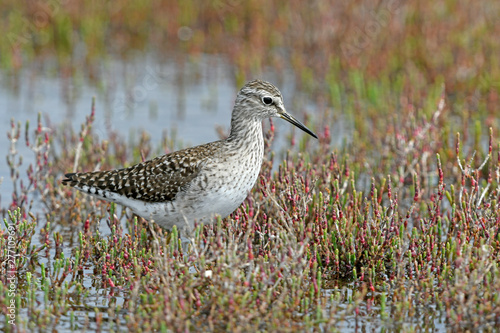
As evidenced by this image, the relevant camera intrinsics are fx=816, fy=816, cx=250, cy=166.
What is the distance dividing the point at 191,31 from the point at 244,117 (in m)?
8.37

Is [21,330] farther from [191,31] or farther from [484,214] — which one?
[191,31]

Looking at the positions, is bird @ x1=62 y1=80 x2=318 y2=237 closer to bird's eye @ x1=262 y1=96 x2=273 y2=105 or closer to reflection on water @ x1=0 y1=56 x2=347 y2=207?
bird's eye @ x1=262 y1=96 x2=273 y2=105

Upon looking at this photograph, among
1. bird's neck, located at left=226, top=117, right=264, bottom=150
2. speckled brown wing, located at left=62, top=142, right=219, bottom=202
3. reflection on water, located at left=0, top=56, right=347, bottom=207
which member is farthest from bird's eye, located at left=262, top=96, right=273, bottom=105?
reflection on water, located at left=0, top=56, right=347, bottom=207

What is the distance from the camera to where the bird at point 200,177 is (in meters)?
6.68

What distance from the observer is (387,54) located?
13000 millimetres

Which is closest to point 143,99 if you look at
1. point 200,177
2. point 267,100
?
point 267,100

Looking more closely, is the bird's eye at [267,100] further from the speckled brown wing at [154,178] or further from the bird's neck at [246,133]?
the speckled brown wing at [154,178]

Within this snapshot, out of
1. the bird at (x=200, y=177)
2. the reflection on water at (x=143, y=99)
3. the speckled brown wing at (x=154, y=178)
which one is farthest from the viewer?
the reflection on water at (x=143, y=99)

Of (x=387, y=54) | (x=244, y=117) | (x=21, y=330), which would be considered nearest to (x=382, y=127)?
(x=387, y=54)

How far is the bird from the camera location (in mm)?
6680

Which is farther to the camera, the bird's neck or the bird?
the bird's neck

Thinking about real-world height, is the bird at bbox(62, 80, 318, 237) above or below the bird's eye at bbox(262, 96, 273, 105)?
below

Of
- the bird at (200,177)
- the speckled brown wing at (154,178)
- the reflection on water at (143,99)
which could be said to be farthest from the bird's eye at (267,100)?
the reflection on water at (143,99)

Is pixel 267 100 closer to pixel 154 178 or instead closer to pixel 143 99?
pixel 154 178
